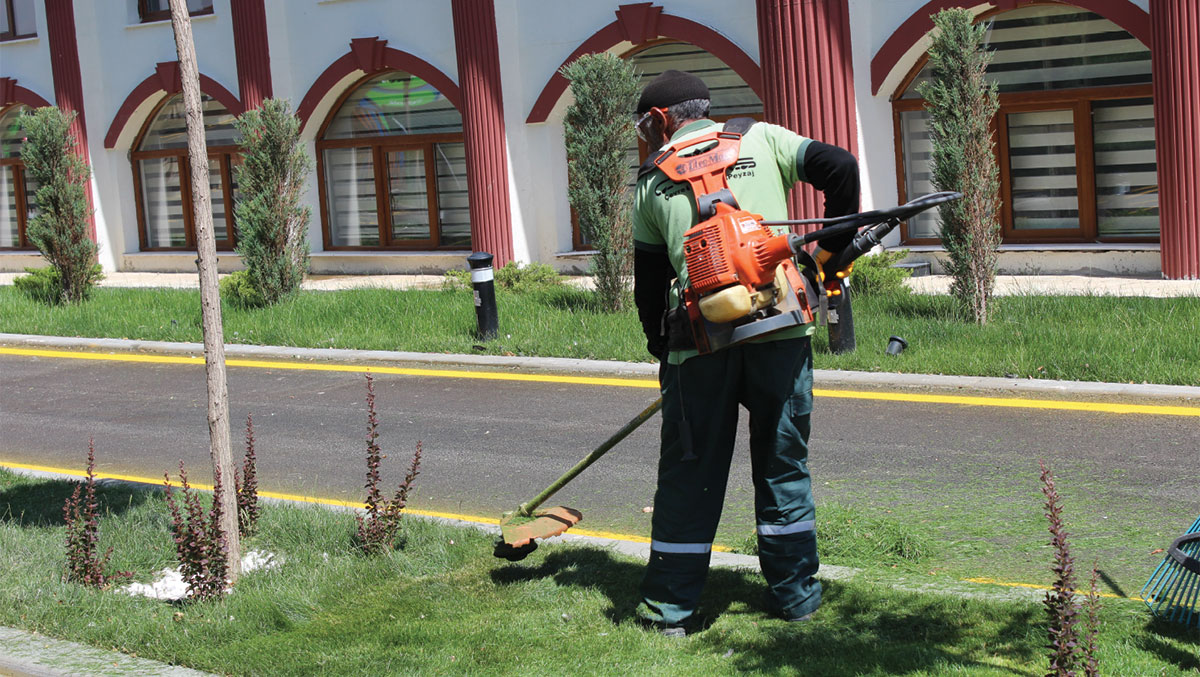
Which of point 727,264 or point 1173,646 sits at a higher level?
point 727,264

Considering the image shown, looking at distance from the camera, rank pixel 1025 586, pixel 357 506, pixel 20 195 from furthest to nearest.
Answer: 1. pixel 20 195
2. pixel 357 506
3. pixel 1025 586

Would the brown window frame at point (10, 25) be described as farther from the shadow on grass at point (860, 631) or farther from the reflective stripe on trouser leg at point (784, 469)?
the reflective stripe on trouser leg at point (784, 469)

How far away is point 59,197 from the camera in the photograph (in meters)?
17.3

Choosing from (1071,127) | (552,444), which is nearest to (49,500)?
(552,444)

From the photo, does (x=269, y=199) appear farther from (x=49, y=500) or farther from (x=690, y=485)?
(x=690, y=485)

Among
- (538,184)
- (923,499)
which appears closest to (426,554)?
(923,499)

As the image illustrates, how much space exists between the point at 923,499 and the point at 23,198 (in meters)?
21.7

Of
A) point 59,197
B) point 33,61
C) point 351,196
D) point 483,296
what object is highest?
point 33,61

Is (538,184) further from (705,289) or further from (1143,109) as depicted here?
(705,289)

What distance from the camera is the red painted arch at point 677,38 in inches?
617

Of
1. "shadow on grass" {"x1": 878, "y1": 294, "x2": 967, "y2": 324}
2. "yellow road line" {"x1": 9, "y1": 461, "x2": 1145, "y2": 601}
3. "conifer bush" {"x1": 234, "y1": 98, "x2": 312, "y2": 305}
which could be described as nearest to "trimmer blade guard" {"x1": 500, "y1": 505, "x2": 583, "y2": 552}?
"yellow road line" {"x1": 9, "y1": 461, "x2": 1145, "y2": 601}

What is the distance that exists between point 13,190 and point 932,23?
1759cm

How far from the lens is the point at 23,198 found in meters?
24.5

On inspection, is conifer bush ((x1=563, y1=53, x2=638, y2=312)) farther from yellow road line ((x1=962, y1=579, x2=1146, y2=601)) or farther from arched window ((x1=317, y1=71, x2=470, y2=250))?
yellow road line ((x1=962, y1=579, x2=1146, y2=601))
